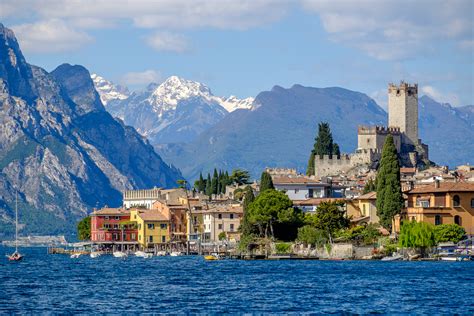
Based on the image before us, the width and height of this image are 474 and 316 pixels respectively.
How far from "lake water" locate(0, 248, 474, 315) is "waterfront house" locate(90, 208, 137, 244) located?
216 feet

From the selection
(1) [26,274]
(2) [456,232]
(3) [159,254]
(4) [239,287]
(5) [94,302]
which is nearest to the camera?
(5) [94,302]

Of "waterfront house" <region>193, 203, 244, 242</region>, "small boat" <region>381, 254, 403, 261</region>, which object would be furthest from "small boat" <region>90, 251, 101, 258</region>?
"small boat" <region>381, 254, 403, 261</region>

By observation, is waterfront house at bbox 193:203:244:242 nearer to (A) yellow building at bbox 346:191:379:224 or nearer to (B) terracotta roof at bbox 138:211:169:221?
(B) terracotta roof at bbox 138:211:169:221

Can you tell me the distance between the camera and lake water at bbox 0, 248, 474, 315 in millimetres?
72312

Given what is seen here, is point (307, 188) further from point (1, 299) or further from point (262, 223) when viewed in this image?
point (1, 299)

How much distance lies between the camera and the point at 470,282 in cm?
8856

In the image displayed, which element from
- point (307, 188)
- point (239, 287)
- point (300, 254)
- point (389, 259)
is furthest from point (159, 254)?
point (239, 287)

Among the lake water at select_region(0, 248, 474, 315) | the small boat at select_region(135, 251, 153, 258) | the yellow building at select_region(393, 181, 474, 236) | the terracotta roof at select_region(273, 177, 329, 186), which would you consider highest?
the terracotta roof at select_region(273, 177, 329, 186)

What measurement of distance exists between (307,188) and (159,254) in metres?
22.3

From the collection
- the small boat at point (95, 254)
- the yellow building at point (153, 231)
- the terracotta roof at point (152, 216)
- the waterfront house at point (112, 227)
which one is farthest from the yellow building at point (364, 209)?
the waterfront house at point (112, 227)

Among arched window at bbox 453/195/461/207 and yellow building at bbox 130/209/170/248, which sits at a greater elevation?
arched window at bbox 453/195/461/207

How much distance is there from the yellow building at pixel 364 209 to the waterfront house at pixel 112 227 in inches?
1892

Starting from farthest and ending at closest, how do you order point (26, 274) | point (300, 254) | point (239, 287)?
point (300, 254), point (26, 274), point (239, 287)

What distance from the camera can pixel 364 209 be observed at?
14525 centimetres
